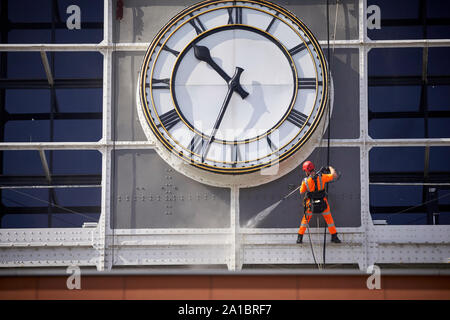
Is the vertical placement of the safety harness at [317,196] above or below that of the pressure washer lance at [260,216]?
above

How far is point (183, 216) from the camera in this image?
420 inches

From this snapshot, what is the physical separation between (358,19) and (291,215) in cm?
351

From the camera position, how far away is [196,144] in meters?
10.7

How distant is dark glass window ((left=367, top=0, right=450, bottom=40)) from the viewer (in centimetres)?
1495

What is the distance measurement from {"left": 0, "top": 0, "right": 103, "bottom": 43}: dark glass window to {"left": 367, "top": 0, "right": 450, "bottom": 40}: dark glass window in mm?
6285

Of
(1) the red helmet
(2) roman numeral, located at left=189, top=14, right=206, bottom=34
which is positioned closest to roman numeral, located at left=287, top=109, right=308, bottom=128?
(1) the red helmet

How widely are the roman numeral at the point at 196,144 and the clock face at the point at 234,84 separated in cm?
2

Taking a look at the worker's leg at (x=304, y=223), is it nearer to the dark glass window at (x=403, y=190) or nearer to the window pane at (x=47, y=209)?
the dark glass window at (x=403, y=190)

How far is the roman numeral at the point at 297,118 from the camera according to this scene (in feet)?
35.3

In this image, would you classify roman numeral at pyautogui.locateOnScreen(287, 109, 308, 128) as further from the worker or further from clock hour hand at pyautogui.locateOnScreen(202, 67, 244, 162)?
clock hour hand at pyautogui.locateOnScreen(202, 67, 244, 162)

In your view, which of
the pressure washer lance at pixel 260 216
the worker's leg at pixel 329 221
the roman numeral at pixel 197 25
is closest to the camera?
the worker's leg at pixel 329 221

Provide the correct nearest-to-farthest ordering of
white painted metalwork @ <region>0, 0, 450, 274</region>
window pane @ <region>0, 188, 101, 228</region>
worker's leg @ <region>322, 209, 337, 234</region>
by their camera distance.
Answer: worker's leg @ <region>322, 209, 337, 234</region>
white painted metalwork @ <region>0, 0, 450, 274</region>
window pane @ <region>0, 188, 101, 228</region>

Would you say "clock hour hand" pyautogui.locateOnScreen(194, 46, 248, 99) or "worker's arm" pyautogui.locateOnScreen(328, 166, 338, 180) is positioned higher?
"clock hour hand" pyautogui.locateOnScreen(194, 46, 248, 99)

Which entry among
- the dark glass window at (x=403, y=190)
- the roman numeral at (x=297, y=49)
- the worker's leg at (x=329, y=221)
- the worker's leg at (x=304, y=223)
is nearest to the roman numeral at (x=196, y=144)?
the worker's leg at (x=304, y=223)
